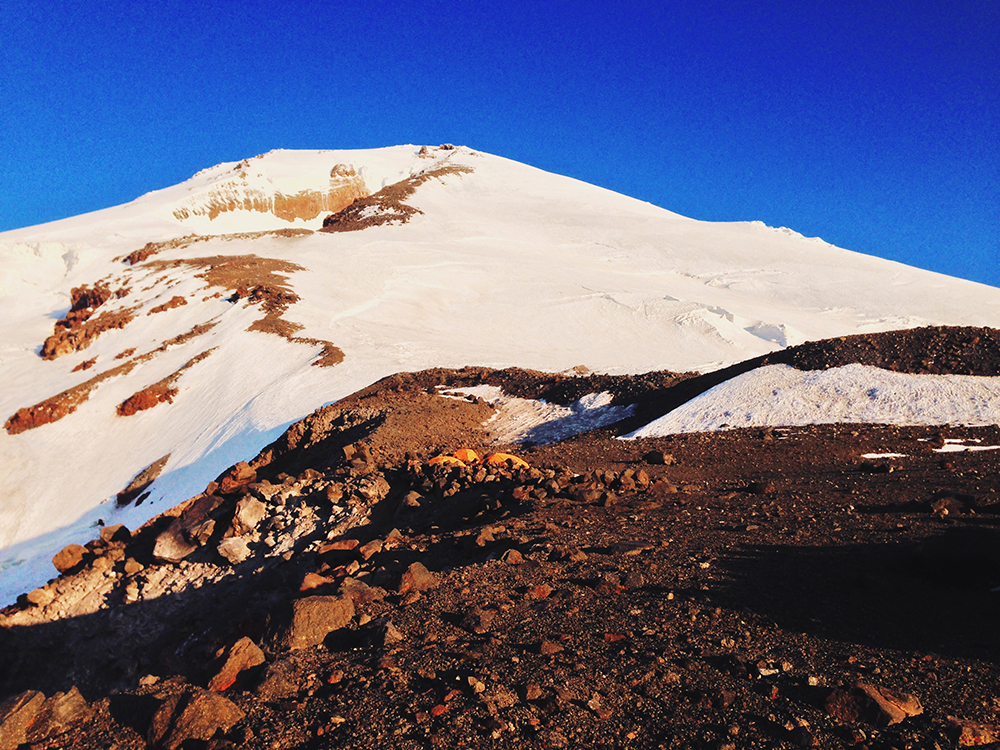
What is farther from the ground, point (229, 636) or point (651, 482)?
point (651, 482)

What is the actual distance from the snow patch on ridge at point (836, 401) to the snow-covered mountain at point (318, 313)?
1037 cm

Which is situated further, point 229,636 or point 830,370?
point 830,370

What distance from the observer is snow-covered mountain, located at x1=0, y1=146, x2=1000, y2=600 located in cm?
1789

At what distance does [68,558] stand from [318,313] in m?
16.9

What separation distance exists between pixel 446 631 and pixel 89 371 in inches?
1002

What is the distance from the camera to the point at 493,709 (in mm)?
3205

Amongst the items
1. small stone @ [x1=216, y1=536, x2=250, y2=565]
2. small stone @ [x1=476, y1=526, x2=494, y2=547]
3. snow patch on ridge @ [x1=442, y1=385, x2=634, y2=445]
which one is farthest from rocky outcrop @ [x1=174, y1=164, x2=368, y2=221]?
small stone @ [x1=476, y1=526, x2=494, y2=547]

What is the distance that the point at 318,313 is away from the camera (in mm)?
26578

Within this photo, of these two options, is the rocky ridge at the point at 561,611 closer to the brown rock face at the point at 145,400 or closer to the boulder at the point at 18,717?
the boulder at the point at 18,717

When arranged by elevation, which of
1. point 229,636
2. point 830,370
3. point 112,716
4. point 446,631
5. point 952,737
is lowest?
point 229,636

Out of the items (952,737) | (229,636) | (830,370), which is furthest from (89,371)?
(952,737)

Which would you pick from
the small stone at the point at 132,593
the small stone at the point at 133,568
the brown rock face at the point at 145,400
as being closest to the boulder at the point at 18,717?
the small stone at the point at 132,593

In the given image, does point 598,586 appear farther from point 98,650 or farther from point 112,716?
point 98,650

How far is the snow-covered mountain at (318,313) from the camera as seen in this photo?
704 inches
